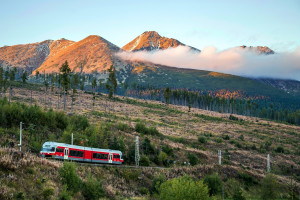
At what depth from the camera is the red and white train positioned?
30.3 meters

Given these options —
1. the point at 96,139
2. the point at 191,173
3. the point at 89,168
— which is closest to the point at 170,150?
the point at 191,173

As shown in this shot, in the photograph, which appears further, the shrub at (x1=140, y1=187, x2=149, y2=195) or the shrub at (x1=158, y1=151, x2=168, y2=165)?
the shrub at (x1=158, y1=151, x2=168, y2=165)

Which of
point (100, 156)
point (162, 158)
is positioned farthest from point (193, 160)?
point (100, 156)

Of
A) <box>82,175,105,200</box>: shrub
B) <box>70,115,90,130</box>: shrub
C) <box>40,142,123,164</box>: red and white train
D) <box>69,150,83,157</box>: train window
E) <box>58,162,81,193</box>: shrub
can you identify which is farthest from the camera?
<box>70,115,90,130</box>: shrub

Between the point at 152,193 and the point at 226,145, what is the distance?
A: 41.6 metres

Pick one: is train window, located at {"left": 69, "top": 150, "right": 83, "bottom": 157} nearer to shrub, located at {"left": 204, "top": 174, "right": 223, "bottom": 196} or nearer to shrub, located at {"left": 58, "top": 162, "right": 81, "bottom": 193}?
shrub, located at {"left": 58, "top": 162, "right": 81, "bottom": 193}

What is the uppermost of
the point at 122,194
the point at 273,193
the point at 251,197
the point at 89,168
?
the point at 89,168

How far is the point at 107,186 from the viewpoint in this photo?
89.6 feet

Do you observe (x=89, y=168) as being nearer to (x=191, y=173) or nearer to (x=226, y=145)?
(x=191, y=173)

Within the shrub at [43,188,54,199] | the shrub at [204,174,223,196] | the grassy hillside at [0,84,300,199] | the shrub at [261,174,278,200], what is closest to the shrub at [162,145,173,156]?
the grassy hillside at [0,84,300,199]

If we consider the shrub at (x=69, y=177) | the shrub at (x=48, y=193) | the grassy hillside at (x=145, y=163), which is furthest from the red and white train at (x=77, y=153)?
the shrub at (x=48, y=193)

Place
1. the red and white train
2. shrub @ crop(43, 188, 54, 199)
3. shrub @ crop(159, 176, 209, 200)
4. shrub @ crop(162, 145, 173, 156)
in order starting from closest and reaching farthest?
shrub @ crop(43, 188, 54, 199), shrub @ crop(159, 176, 209, 200), the red and white train, shrub @ crop(162, 145, 173, 156)

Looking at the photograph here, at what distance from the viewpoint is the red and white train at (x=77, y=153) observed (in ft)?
99.4

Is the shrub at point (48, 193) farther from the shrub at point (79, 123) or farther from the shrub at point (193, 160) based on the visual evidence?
the shrub at point (193, 160)
